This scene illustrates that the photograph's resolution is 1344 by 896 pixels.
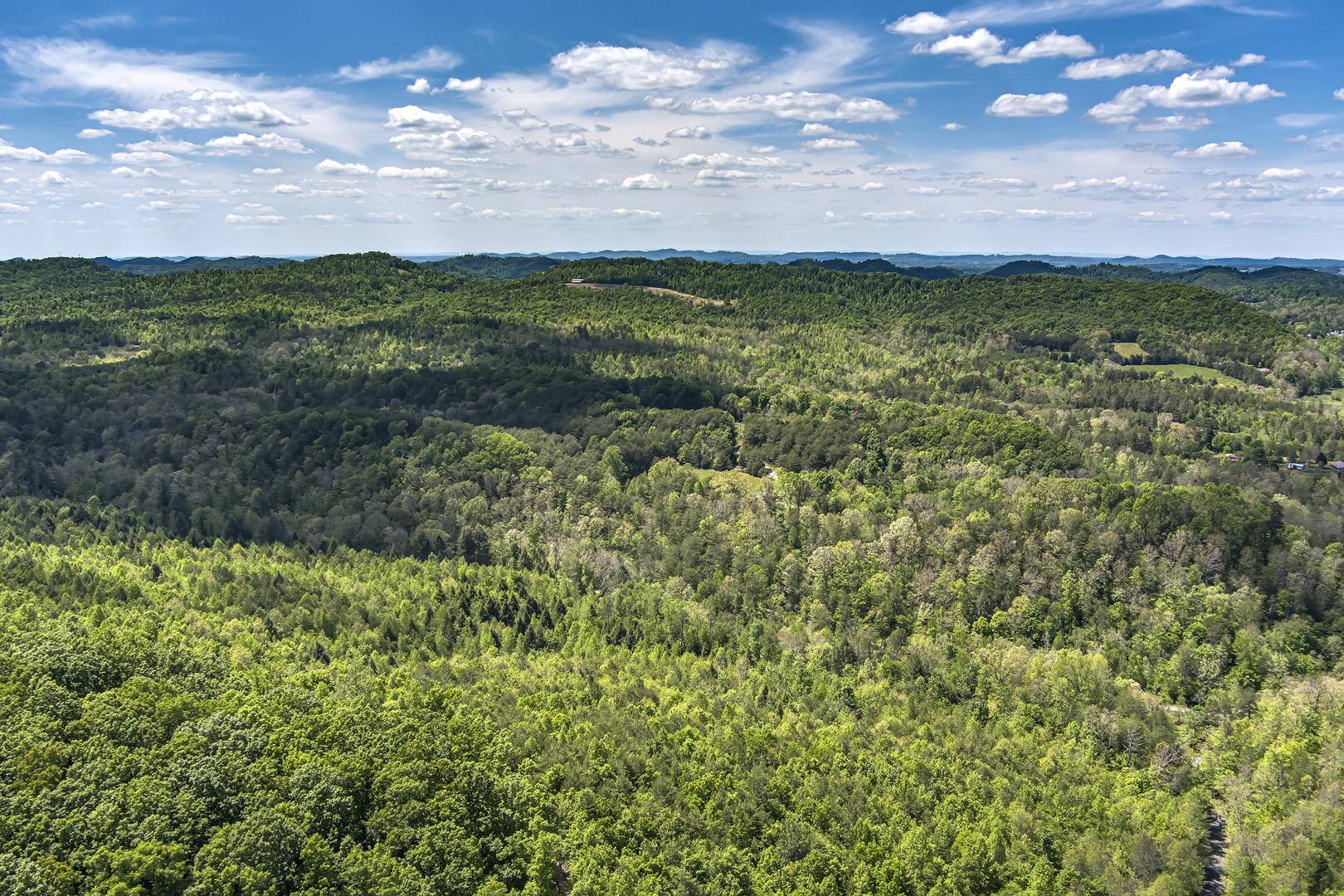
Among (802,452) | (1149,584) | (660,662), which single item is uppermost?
(802,452)

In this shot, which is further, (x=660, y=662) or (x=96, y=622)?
(x=660, y=662)

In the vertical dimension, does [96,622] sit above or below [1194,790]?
above

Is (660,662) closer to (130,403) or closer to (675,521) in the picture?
(675,521)

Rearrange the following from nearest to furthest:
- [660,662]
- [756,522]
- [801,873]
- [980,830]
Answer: [801,873], [980,830], [660,662], [756,522]

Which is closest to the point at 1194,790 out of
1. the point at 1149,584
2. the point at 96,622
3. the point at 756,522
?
the point at 1149,584

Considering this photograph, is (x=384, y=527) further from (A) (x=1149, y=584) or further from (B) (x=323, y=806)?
(A) (x=1149, y=584)

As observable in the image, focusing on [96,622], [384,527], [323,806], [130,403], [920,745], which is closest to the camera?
[323,806]
